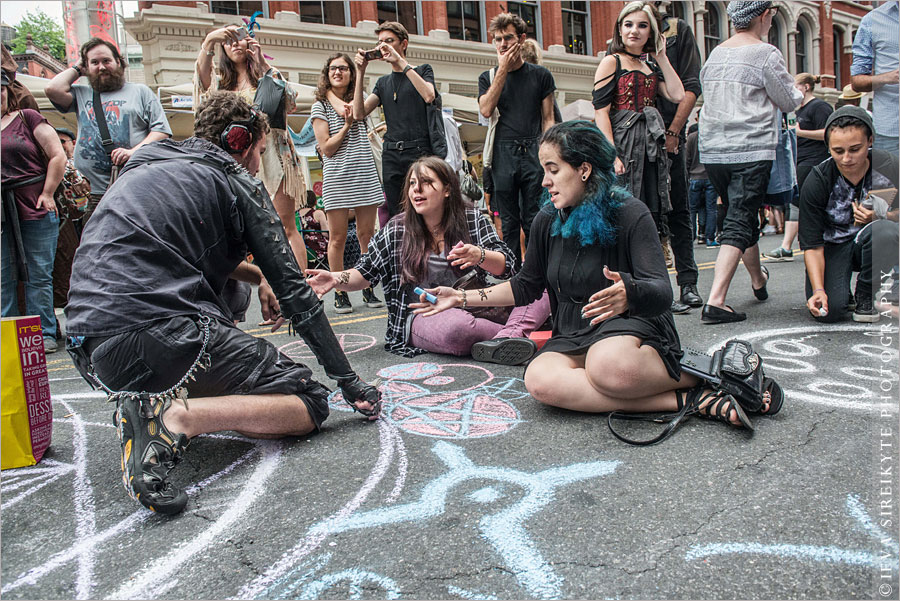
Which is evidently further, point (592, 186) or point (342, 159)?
point (342, 159)

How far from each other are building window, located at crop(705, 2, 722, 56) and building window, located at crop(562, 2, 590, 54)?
4.74m

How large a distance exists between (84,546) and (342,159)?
3878 mm

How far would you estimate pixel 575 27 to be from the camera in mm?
20297

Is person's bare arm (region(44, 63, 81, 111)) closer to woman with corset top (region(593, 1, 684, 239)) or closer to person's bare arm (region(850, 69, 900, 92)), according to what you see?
woman with corset top (region(593, 1, 684, 239))

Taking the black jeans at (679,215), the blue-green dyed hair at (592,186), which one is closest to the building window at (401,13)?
the black jeans at (679,215)

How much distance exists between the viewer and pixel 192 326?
6.92ft

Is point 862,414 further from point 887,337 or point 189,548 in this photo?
point 189,548

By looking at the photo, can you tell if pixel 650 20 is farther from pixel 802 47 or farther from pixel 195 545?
pixel 802 47

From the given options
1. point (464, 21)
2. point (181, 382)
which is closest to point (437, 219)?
point (181, 382)

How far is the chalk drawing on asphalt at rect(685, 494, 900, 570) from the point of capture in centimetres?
147

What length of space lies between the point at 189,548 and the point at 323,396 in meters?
0.83

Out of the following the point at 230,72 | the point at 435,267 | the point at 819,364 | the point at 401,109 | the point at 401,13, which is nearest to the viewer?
the point at 819,364

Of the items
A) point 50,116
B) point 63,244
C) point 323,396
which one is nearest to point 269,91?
point 63,244

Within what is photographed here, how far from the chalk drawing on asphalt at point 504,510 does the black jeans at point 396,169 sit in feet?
9.96
